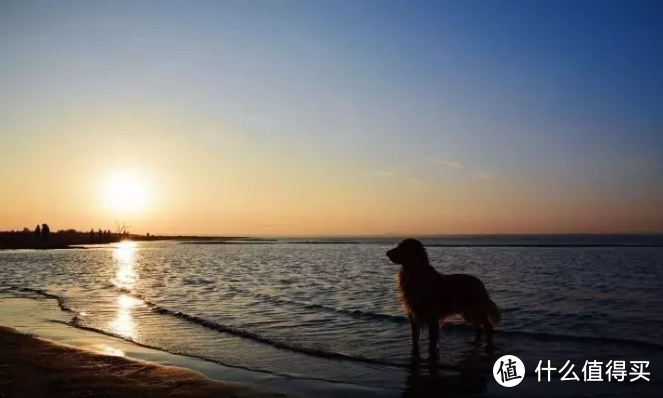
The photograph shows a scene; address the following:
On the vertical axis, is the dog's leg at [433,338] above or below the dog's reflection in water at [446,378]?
above

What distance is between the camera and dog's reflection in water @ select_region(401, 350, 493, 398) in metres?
7.18

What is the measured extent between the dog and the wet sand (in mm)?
3515

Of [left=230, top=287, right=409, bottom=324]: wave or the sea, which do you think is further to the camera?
[left=230, top=287, right=409, bottom=324]: wave

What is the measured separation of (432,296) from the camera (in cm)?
945

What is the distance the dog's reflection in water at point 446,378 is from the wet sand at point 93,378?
79.2 inches

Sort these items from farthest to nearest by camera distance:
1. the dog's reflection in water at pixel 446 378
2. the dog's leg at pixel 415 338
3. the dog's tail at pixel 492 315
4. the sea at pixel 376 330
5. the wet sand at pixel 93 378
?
the dog's tail at pixel 492 315 < the dog's leg at pixel 415 338 < the sea at pixel 376 330 < the dog's reflection in water at pixel 446 378 < the wet sand at pixel 93 378

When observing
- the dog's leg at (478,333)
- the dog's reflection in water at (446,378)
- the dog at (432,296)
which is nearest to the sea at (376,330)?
the dog's reflection in water at (446,378)

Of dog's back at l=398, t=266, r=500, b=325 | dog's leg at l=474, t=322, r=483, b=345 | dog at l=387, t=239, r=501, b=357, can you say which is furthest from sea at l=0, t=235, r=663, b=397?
dog's back at l=398, t=266, r=500, b=325

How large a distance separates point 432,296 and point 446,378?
180 centimetres

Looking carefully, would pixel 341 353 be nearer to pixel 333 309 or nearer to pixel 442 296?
pixel 442 296

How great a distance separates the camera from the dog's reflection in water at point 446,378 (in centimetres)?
718

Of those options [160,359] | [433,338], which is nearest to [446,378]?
[433,338]

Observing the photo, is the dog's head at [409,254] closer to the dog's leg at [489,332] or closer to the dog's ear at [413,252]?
the dog's ear at [413,252]

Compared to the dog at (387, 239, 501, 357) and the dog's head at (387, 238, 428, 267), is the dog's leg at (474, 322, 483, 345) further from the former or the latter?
the dog's head at (387, 238, 428, 267)
